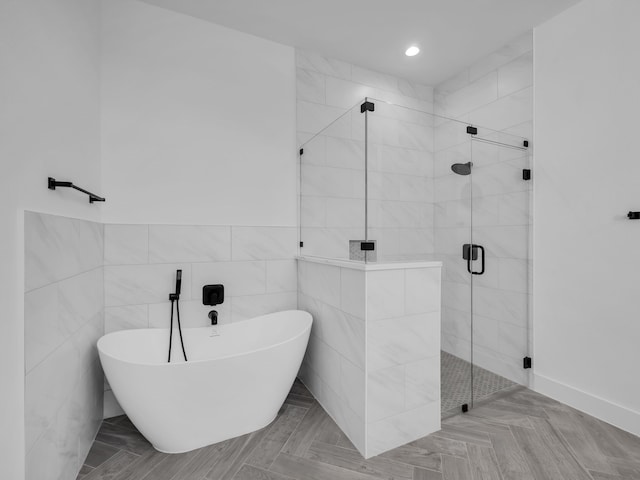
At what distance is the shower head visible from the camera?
1.93 meters

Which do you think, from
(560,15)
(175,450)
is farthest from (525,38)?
(175,450)

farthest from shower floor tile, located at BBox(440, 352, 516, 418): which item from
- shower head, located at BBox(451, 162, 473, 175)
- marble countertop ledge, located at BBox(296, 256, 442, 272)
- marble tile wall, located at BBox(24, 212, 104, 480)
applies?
marble tile wall, located at BBox(24, 212, 104, 480)

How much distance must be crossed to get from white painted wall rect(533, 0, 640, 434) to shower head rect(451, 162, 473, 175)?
70 cm

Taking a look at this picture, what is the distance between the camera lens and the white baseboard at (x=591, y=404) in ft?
5.75

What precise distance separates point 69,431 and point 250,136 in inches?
80.0

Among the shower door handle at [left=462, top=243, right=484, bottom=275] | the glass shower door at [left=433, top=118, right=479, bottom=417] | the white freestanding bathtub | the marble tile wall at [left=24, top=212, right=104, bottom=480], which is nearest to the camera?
the marble tile wall at [left=24, top=212, right=104, bottom=480]

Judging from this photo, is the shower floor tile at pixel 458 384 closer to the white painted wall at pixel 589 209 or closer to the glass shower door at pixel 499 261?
the glass shower door at pixel 499 261

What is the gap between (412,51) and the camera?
253 cm

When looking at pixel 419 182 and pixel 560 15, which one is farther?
pixel 560 15

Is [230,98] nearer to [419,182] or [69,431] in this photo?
[419,182]

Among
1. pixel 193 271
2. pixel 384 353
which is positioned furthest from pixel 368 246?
pixel 193 271

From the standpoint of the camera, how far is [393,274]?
1667 millimetres

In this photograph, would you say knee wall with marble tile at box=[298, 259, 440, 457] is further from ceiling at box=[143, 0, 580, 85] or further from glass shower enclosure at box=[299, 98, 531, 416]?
ceiling at box=[143, 0, 580, 85]

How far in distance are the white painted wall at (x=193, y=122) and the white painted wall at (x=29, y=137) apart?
0.30 metres
